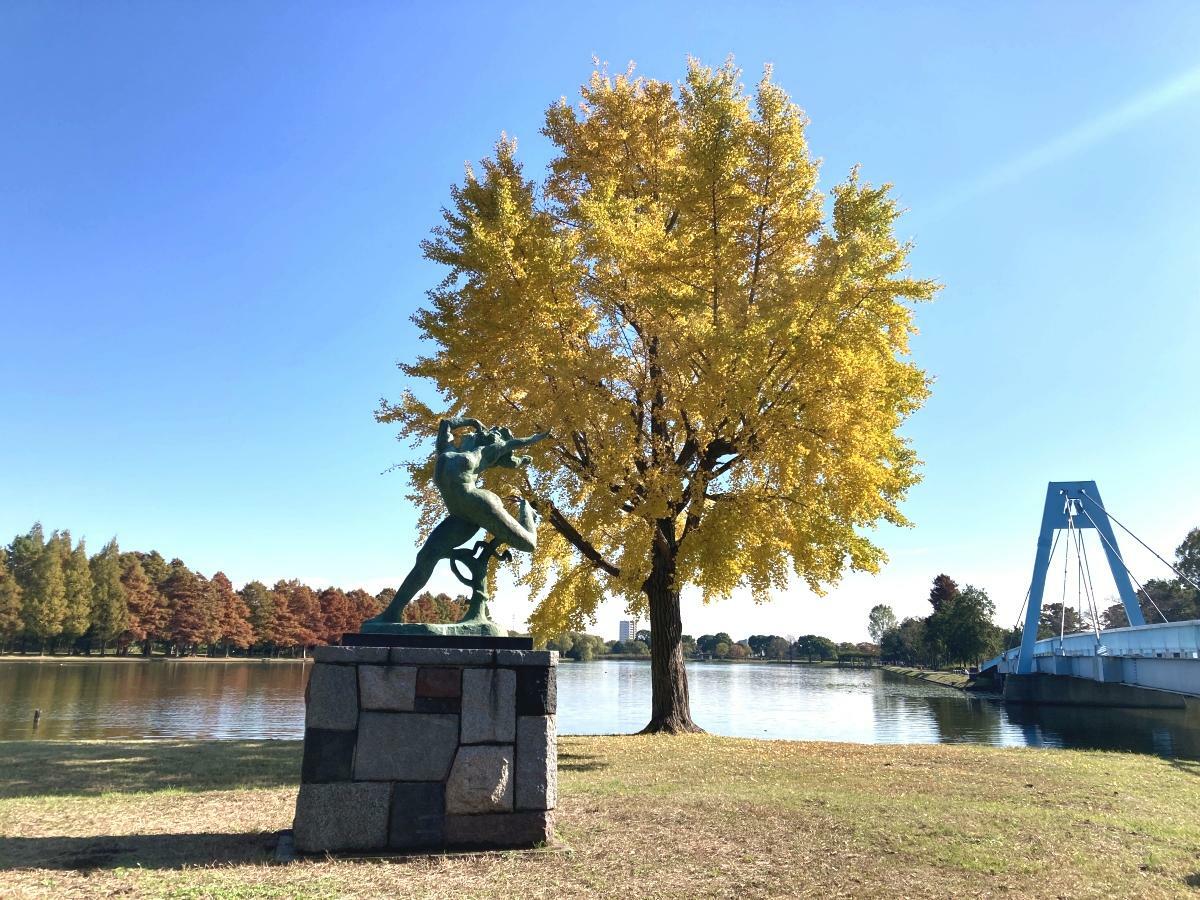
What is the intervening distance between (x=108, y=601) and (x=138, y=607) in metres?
3.45

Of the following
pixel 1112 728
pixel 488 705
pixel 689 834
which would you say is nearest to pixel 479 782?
pixel 488 705

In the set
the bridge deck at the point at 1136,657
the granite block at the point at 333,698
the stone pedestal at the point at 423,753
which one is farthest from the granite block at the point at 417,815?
the bridge deck at the point at 1136,657

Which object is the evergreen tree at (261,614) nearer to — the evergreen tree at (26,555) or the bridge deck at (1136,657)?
the evergreen tree at (26,555)

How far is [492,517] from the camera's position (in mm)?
6938

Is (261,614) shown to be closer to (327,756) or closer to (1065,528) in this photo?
(1065,528)

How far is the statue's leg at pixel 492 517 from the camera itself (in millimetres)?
6895

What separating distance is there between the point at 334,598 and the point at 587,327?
7677 cm

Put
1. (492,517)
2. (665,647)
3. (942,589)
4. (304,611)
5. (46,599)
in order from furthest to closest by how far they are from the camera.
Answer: (942,589), (304,611), (46,599), (665,647), (492,517)

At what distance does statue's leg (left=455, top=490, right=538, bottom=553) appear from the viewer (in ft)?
22.6

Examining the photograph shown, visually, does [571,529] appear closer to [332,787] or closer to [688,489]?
[688,489]

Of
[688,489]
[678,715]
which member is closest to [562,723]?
[678,715]

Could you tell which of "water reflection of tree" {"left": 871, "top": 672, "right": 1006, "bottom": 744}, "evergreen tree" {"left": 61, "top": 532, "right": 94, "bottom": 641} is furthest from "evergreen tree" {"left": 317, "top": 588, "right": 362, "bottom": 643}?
"water reflection of tree" {"left": 871, "top": 672, "right": 1006, "bottom": 744}

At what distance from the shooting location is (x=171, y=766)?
32.6 ft

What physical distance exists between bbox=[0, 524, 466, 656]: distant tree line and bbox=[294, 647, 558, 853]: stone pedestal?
6928cm
